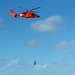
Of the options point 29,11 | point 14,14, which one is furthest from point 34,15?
point 14,14

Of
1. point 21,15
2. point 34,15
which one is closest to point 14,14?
point 21,15

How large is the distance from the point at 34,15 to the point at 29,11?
29.4 feet

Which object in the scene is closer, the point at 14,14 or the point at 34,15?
the point at 34,15

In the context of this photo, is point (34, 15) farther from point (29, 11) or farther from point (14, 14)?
point (14, 14)

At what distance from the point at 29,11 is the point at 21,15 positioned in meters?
7.51

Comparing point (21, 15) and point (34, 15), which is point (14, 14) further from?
point (34, 15)

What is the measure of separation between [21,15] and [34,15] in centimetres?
1272

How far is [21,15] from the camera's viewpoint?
180750mm

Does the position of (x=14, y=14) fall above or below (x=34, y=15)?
above

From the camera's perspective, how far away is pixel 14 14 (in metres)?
190

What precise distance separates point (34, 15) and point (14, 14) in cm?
2412

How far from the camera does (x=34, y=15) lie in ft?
572

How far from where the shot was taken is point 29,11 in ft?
594
